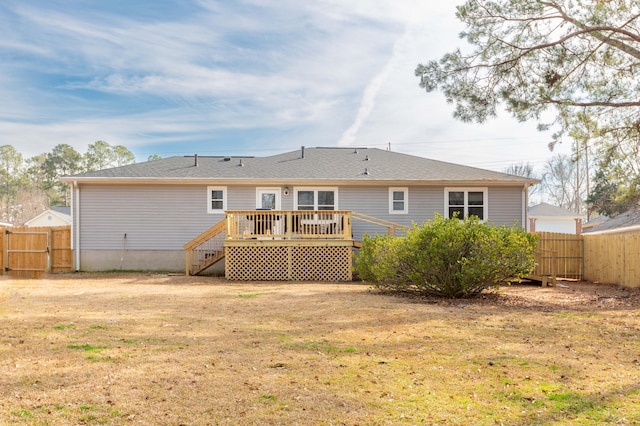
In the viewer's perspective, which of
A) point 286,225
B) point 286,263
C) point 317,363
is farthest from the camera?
point 286,225

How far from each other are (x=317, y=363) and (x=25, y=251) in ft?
54.5

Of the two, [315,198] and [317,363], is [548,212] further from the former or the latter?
[317,363]

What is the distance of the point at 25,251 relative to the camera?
723 inches

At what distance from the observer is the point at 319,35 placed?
17766mm

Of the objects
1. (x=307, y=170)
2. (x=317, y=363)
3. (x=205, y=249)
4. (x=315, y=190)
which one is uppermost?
(x=307, y=170)

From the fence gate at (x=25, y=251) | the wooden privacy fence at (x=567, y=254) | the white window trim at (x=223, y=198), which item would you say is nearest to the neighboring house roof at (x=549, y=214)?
the wooden privacy fence at (x=567, y=254)

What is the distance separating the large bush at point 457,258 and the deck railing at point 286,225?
→ 455cm

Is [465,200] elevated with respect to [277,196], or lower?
lower

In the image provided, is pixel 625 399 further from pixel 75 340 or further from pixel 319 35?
pixel 319 35

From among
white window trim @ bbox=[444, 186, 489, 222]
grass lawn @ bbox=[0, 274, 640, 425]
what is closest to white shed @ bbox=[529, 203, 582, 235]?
white window trim @ bbox=[444, 186, 489, 222]

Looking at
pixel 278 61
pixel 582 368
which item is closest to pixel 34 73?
pixel 278 61

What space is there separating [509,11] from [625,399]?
32.0 ft

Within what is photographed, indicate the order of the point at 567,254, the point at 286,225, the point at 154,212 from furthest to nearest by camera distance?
the point at 154,212 → the point at 567,254 → the point at 286,225

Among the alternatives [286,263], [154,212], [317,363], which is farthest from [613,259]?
[154,212]
